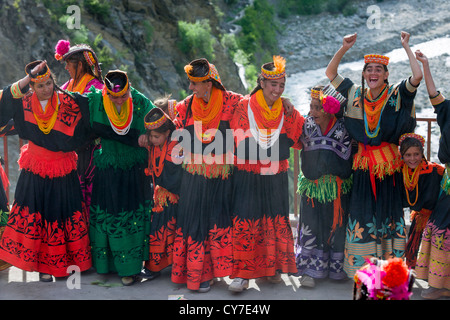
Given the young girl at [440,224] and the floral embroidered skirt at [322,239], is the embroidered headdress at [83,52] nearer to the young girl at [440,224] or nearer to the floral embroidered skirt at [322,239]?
the floral embroidered skirt at [322,239]

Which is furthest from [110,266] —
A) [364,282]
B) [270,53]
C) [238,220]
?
[270,53]

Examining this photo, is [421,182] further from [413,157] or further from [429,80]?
[429,80]

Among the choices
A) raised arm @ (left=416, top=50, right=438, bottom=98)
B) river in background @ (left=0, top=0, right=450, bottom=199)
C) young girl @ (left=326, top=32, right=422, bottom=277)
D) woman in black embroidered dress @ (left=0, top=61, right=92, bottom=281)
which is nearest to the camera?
raised arm @ (left=416, top=50, right=438, bottom=98)

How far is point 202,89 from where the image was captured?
14.9ft

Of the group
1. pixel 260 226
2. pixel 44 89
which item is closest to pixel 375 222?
pixel 260 226

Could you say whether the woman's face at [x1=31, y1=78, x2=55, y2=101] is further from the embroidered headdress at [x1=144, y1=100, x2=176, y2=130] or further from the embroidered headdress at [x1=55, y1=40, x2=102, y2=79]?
the embroidered headdress at [x1=144, y1=100, x2=176, y2=130]

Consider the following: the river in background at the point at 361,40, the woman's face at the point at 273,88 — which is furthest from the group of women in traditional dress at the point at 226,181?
the river in background at the point at 361,40

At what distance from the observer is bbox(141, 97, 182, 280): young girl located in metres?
4.80

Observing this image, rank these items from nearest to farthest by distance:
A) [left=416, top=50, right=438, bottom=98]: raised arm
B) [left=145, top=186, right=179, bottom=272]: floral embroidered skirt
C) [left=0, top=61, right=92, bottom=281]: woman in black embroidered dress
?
[left=416, top=50, right=438, bottom=98]: raised arm, [left=0, top=61, right=92, bottom=281]: woman in black embroidered dress, [left=145, top=186, right=179, bottom=272]: floral embroidered skirt

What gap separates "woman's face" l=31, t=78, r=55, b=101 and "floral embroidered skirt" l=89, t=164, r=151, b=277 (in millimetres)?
717

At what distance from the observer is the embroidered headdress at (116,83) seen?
4555mm

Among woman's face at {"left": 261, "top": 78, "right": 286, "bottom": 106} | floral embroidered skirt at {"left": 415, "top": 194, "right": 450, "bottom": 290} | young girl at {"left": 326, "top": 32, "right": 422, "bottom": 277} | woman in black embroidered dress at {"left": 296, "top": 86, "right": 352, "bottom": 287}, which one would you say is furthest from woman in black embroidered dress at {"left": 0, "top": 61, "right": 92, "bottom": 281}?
floral embroidered skirt at {"left": 415, "top": 194, "right": 450, "bottom": 290}

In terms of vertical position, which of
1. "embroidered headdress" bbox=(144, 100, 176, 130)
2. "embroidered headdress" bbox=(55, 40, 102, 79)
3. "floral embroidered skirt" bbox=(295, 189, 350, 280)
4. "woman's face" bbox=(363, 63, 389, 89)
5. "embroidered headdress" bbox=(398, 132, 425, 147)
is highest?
"embroidered headdress" bbox=(55, 40, 102, 79)

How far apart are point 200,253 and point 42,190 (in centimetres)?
138
